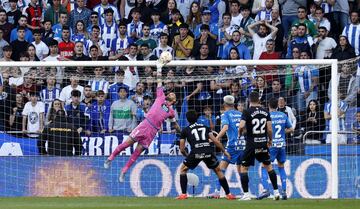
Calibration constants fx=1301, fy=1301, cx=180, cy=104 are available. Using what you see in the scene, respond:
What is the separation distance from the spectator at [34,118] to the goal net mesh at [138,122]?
0.07 ft

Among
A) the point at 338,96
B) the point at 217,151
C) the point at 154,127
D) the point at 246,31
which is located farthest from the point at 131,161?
the point at 246,31

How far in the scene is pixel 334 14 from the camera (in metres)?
33.8

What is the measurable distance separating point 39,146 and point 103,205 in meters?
4.78

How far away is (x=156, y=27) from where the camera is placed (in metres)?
33.9

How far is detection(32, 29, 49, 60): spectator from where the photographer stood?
32969 mm

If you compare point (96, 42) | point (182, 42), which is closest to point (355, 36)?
point (182, 42)

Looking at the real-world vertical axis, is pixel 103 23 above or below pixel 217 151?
above

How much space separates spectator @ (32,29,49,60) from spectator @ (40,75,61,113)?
4.06 meters

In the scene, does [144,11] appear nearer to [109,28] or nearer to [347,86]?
[109,28]

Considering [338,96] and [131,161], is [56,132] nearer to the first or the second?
[131,161]

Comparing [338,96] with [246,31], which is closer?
[338,96]

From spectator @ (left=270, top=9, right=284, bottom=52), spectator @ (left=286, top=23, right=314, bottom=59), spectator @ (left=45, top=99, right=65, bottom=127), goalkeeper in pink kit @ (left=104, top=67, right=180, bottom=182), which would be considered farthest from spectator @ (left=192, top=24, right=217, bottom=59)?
goalkeeper in pink kit @ (left=104, top=67, right=180, bottom=182)

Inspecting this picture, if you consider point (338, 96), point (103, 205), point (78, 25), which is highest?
point (78, 25)

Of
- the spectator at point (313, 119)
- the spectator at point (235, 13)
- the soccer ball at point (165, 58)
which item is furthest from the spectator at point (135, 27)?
the spectator at point (313, 119)
